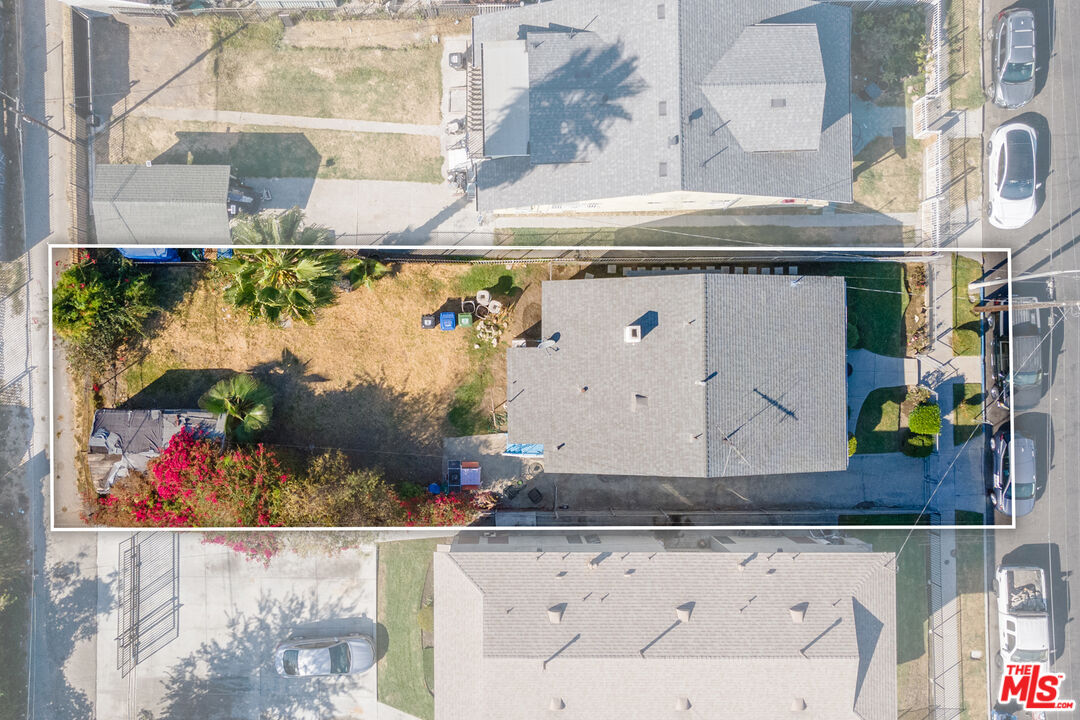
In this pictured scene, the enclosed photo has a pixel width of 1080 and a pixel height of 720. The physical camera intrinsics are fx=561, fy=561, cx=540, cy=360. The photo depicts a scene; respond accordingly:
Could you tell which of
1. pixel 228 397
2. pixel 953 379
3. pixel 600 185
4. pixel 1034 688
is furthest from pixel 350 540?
pixel 1034 688

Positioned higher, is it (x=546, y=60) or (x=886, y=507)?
(x=546, y=60)

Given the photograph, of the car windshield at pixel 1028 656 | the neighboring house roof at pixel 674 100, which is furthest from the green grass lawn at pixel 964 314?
the car windshield at pixel 1028 656

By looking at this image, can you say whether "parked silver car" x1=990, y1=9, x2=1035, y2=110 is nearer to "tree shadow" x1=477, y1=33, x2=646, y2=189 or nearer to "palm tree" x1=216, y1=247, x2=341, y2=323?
"tree shadow" x1=477, y1=33, x2=646, y2=189

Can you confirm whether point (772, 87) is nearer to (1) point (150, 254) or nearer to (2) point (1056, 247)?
(2) point (1056, 247)

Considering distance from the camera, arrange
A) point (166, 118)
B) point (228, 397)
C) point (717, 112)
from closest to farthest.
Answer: point (717, 112), point (228, 397), point (166, 118)

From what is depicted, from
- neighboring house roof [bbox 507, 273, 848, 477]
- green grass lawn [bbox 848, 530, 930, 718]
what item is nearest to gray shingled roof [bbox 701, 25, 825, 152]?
neighboring house roof [bbox 507, 273, 848, 477]

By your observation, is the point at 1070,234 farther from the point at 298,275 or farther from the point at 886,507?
the point at 298,275

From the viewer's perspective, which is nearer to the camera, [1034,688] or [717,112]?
[717,112]
